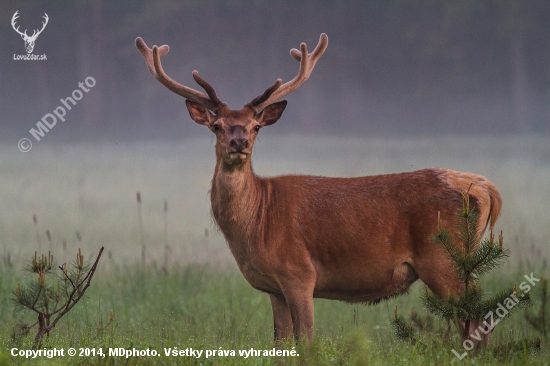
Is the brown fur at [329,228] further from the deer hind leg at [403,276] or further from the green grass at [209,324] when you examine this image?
the green grass at [209,324]

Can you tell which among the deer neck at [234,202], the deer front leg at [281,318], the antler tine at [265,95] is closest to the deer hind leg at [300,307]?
the deer front leg at [281,318]

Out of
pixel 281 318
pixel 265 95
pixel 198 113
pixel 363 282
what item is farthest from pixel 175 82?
pixel 363 282

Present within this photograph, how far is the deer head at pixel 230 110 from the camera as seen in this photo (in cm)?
697

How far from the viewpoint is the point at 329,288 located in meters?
7.48

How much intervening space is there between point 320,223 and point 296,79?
160 centimetres

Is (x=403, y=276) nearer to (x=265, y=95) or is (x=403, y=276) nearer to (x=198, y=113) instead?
(x=265, y=95)

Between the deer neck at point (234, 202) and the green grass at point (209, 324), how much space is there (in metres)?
0.94

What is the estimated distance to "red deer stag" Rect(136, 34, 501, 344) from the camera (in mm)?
7152

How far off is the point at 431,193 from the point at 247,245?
1844mm

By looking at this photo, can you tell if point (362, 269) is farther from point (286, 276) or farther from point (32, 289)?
point (32, 289)

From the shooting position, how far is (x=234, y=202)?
286 inches

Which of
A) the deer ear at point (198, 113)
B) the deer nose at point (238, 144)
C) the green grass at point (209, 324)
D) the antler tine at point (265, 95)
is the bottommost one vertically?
the green grass at point (209, 324)

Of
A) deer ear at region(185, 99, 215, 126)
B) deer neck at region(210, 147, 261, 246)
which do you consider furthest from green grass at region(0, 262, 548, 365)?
deer ear at region(185, 99, 215, 126)

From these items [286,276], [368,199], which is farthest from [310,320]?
[368,199]
